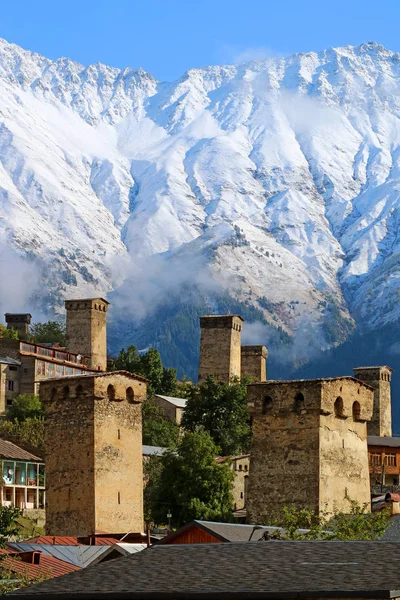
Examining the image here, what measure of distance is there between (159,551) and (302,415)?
26509mm

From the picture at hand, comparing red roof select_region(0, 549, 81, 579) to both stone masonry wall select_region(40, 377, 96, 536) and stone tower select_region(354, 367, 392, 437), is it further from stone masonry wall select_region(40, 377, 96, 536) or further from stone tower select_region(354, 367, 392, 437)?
stone tower select_region(354, 367, 392, 437)

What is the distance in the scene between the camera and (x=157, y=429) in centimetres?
10406

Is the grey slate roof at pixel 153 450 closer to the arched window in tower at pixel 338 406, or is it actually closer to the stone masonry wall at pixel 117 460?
the stone masonry wall at pixel 117 460

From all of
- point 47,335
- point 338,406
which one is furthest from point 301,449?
point 47,335

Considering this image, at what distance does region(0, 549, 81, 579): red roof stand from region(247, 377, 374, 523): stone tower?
11475 mm

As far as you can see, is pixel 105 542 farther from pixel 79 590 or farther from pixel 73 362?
pixel 73 362

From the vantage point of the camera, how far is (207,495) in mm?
69000

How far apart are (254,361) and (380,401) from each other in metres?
22.8

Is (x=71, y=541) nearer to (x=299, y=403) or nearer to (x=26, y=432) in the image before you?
(x=299, y=403)

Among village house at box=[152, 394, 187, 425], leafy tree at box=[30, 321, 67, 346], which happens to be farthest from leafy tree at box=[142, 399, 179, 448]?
leafy tree at box=[30, 321, 67, 346]

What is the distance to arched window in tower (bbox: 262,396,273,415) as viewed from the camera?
5700cm

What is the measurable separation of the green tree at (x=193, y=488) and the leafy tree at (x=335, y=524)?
13.0 metres

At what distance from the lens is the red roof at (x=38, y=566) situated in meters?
42.3

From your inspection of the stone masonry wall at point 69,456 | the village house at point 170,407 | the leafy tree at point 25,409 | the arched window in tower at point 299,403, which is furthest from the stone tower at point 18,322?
the arched window in tower at point 299,403
